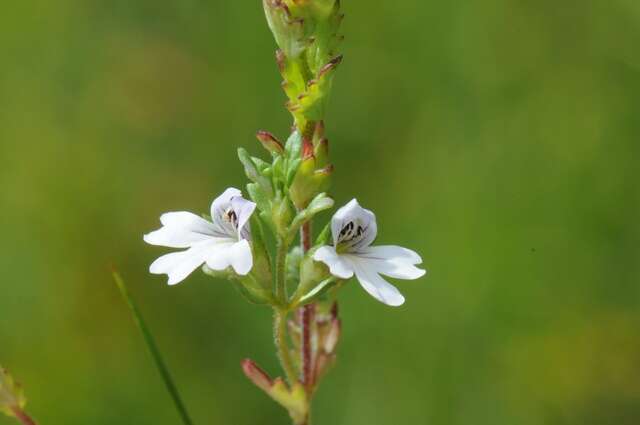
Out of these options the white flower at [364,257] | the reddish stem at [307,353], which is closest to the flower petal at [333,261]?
the white flower at [364,257]

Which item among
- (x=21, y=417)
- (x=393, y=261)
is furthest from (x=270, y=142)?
(x=21, y=417)

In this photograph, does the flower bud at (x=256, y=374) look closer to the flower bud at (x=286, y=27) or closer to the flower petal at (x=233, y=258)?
the flower petal at (x=233, y=258)

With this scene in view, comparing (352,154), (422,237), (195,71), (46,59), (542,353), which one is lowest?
(542,353)

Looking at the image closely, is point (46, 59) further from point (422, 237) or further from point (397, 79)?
point (422, 237)

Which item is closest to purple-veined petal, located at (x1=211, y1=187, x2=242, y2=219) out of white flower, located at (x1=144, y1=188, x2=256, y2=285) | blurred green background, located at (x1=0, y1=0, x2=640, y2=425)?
white flower, located at (x1=144, y1=188, x2=256, y2=285)

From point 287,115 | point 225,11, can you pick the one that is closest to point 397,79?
point 287,115

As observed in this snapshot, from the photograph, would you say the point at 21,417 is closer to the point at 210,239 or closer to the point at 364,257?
the point at 210,239

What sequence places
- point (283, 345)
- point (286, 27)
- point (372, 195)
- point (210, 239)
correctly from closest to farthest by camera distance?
point (286, 27) → point (283, 345) → point (210, 239) → point (372, 195)

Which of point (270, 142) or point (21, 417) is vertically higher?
point (270, 142)
